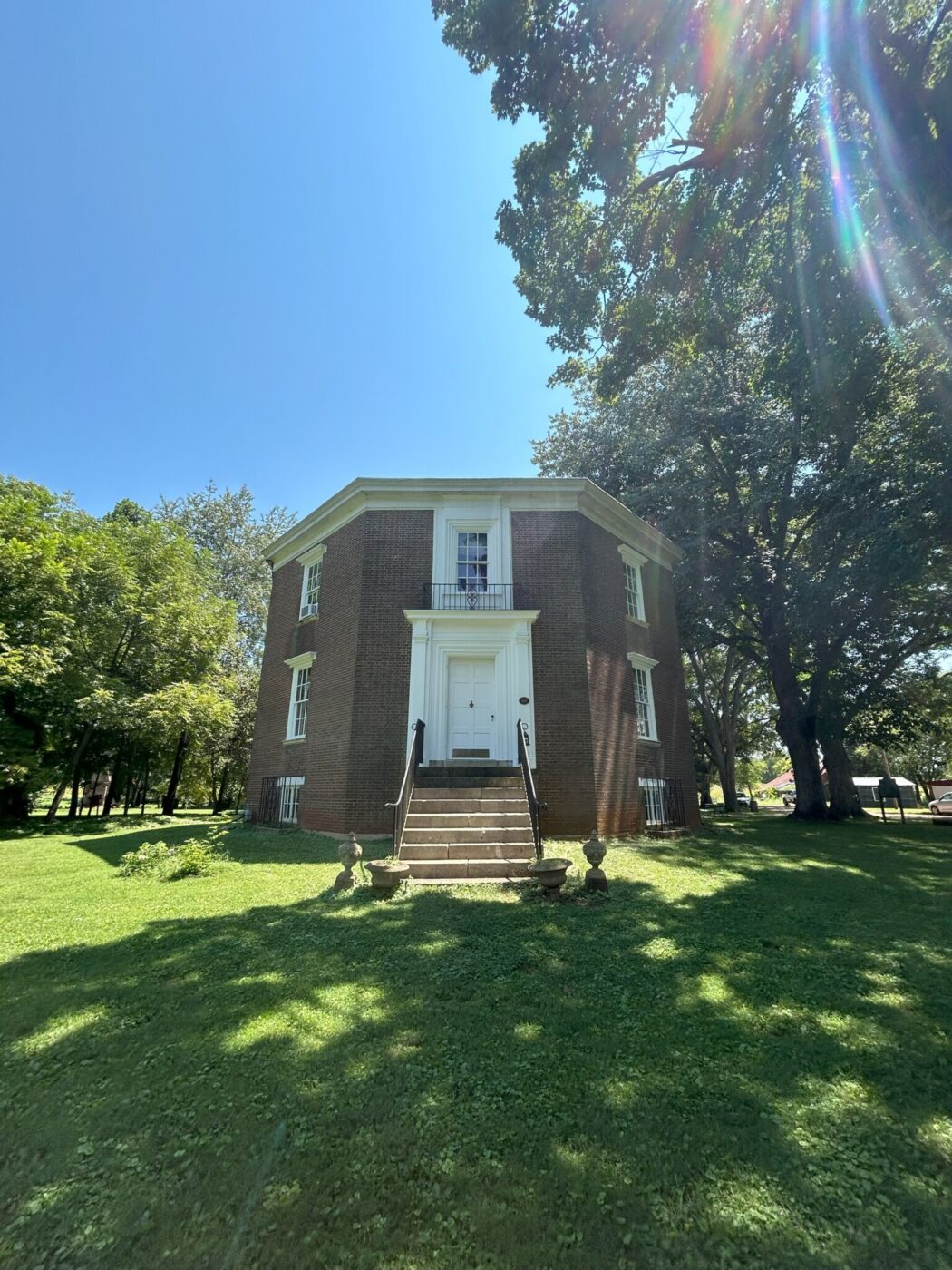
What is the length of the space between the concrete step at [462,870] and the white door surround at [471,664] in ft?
11.6

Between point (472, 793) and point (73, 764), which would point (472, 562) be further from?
point (73, 764)

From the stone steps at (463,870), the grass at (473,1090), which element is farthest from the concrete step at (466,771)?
the grass at (473,1090)

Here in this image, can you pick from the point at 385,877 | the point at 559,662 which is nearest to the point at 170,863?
the point at 385,877

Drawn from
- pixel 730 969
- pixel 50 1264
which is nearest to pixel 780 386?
pixel 730 969

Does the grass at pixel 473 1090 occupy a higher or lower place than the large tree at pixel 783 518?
lower

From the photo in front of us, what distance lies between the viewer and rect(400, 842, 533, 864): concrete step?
7949 mm

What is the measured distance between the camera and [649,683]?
46.3 ft

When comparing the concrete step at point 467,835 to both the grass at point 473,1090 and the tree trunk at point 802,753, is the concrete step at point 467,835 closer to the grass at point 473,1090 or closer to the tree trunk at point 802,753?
the grass at point 473,1090

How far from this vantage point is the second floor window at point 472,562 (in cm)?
1255

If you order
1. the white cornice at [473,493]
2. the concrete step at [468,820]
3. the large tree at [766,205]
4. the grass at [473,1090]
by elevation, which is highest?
the large tree at [766,205]

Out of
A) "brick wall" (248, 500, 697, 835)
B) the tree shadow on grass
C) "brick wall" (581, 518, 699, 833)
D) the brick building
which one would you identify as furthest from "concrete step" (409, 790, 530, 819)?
"brick wall" (581, 518, 699, 833)

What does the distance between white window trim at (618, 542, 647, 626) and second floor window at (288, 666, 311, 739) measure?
8.04 m

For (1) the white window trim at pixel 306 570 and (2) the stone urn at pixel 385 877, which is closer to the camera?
(2) the stone urn at pixel 385 877

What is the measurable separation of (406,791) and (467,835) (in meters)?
1.24
